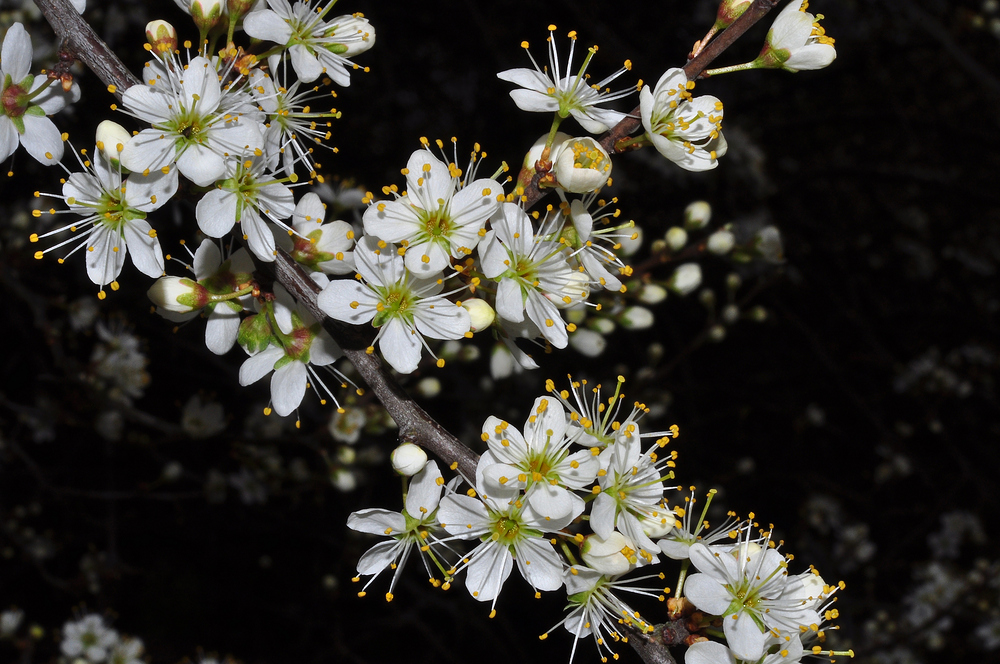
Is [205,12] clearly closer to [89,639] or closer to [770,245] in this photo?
[770,245]

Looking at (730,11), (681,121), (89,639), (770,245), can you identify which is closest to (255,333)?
(681,121)

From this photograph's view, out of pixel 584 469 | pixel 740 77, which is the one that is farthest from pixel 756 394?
pixel 584 469

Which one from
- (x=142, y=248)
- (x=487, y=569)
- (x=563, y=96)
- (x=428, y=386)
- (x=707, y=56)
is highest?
(x=707, y=56)

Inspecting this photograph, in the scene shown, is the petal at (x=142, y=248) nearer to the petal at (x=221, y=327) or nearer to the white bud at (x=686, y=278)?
the petal at (x=221, y=327)

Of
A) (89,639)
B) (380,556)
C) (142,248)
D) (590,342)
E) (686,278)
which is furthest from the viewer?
(89,639)

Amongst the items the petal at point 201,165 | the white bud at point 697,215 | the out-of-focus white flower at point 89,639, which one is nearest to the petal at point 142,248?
the petal at point 201,165

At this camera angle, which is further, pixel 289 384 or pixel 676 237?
pixel 676 237

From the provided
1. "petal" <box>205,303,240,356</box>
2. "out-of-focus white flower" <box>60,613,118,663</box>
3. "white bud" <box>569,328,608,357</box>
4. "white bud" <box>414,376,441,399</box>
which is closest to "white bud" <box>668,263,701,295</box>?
"white bud" <box>569,328,608,357</box>

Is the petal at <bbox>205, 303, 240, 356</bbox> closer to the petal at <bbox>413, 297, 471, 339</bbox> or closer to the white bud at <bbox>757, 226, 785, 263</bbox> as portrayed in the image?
the petal at <bbox>413, 297, 471, 339</bbox>
